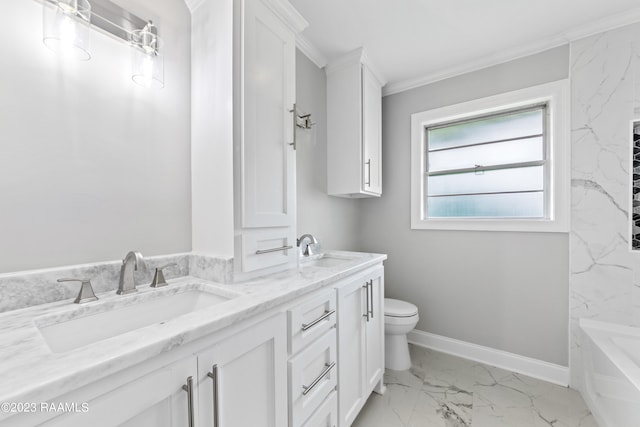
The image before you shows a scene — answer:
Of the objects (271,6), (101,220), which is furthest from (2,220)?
(271,6)

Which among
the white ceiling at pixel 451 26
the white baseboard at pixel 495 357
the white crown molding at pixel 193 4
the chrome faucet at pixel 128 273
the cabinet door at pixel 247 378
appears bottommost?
the white baseboard at pixel 495 357

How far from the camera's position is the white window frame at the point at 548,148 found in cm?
189

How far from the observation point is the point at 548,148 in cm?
202

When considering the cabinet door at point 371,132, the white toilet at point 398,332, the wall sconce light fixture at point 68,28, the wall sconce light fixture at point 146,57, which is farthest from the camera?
the cabinet door at point 371,132

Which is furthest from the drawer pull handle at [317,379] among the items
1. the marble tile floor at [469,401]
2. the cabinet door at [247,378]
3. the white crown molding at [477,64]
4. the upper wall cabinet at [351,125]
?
the white crown molding at [477,64]

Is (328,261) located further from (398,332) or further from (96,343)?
(96,343)

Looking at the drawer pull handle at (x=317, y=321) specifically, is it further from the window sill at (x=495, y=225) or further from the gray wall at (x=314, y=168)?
the window sill at (x=495, y=225)

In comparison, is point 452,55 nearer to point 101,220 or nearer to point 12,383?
point 101,220

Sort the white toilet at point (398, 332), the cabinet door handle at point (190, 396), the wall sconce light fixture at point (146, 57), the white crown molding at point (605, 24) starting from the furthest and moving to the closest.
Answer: the white toilet at point (398, 332) < the white crown molding at point (605, 24) < the wall sconce light fixture at point (146, 57) < the cabinet door handle at point (190, 396)

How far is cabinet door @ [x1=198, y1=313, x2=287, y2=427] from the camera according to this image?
72 centimetres

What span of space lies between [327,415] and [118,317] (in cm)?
99

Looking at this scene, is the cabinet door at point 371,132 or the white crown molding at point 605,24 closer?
the white crown molding at point 605,24

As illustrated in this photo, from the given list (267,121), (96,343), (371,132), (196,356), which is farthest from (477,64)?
(96,343)

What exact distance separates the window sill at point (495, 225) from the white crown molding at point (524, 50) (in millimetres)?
1281
